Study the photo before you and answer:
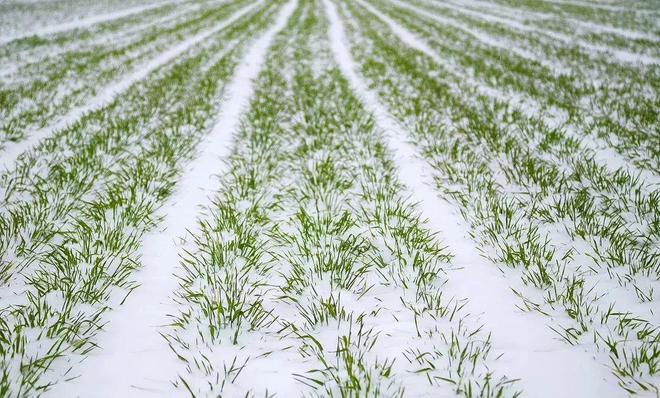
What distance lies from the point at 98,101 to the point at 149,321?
21.8 ft

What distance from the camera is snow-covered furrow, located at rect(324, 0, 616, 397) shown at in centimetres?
201

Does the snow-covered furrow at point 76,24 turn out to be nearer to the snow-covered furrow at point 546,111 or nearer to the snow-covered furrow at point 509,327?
the snow-covered furrow at point 546,111

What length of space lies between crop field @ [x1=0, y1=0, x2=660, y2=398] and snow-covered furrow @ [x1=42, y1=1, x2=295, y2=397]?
0.02m

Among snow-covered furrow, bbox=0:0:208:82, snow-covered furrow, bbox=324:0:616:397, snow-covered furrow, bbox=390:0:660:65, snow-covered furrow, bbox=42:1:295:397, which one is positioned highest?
snow-covered furrow, bbox=0:0:208:82

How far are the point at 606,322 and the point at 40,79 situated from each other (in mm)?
11267

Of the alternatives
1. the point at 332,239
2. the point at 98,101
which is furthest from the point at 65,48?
the point at 332,239

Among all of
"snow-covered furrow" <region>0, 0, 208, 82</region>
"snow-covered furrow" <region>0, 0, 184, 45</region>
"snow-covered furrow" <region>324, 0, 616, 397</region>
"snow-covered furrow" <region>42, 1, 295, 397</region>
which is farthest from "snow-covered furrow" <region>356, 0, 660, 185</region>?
"snow-covered furrow" <region>0, 0, 184, 45</region>

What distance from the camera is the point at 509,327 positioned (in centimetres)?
238

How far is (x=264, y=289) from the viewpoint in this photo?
2.76m

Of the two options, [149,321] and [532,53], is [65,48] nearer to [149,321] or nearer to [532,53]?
[149,321]

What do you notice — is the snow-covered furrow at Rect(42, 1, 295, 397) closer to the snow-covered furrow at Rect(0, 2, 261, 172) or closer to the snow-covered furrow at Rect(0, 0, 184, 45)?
the snow-covered furrow at Rect(0, 2, 261, 172)

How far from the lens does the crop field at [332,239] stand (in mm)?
2125

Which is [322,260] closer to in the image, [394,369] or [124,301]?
[394,369]

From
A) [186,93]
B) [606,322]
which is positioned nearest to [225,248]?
[606,322]
